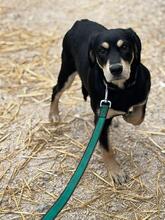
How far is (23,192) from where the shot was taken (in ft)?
12.1

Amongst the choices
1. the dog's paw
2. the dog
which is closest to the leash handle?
Answer: the dog

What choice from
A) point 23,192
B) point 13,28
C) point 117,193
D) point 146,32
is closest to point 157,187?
point 117,193

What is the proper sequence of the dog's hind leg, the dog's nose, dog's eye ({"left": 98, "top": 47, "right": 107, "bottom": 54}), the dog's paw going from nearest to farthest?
the dog's nose < dog's eye ({"left": 98, "top": 47, "right": 107, "bottom": 54}) < the dog's hind leg < the dog's paw

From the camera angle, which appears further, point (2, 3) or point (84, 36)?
point (2, 3)

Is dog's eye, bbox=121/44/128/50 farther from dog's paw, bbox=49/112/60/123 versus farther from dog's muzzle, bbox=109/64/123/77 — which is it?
dog's paw, bbox=49/112/60/123

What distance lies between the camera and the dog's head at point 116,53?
3.04m

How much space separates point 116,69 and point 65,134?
4.56 ft

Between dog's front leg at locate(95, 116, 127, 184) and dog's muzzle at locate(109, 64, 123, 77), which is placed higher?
dog's muzzle at locate(109, 64, 123, 77)

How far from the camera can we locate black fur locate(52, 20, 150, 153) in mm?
3155

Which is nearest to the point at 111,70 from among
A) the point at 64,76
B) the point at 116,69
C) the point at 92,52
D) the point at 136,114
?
the point at 116,69

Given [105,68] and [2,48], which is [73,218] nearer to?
[105,68]

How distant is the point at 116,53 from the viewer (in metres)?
3.08

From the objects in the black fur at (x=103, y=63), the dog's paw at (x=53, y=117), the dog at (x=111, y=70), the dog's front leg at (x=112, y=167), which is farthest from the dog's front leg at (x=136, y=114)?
the dog's paw at (x=53, y=117)

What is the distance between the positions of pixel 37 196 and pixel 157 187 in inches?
34.4
